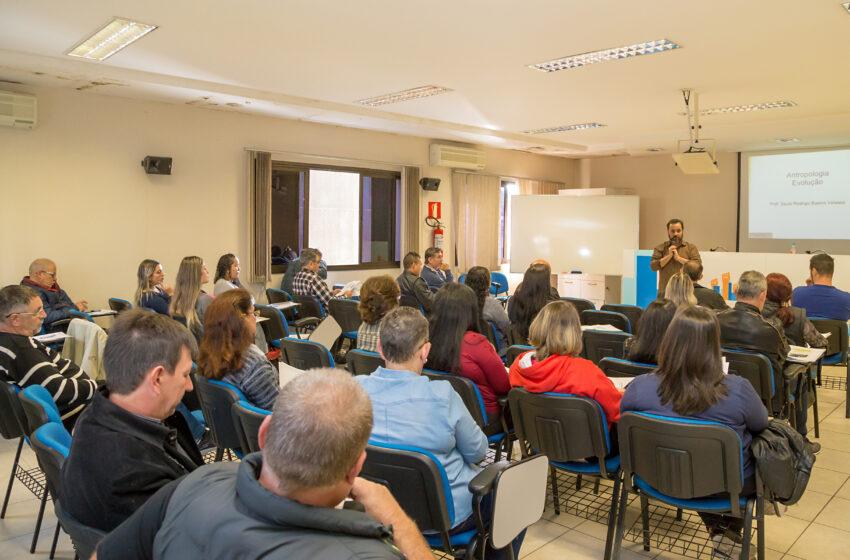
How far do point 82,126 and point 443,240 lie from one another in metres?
5.56

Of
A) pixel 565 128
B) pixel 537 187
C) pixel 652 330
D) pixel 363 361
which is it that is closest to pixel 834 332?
pixel 652 330

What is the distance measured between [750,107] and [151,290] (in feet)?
22.2

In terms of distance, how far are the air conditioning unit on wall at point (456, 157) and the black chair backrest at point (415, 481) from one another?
339 inches

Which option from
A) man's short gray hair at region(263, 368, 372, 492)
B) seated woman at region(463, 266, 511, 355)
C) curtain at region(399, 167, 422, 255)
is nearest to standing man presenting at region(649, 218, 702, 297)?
seated woman at region(463, 266, 511, 355)

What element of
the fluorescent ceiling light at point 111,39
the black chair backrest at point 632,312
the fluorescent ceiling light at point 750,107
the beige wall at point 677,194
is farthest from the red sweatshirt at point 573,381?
the beige wall at point 677,194

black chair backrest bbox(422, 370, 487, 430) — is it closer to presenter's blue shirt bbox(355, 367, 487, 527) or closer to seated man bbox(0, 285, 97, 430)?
presenter's blue shirt bbox(355, 367, 487, 527)

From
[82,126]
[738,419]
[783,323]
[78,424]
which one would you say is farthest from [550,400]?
[82,126]

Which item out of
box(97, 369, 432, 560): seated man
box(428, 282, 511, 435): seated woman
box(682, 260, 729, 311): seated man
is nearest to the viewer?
box(97, 369, 432, 560): seated man

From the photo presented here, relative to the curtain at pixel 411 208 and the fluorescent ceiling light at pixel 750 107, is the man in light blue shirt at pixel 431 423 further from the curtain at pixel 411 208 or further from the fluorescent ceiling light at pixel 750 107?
the curtain at pixel 411 208

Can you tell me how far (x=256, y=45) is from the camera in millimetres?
5270

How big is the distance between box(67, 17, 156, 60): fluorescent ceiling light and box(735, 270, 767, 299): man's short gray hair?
4461mm

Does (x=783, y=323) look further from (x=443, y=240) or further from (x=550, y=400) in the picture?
(x=443, y=240)

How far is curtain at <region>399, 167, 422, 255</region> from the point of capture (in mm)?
10258

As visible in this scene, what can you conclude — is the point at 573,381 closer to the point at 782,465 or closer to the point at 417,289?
the point at 782,465
